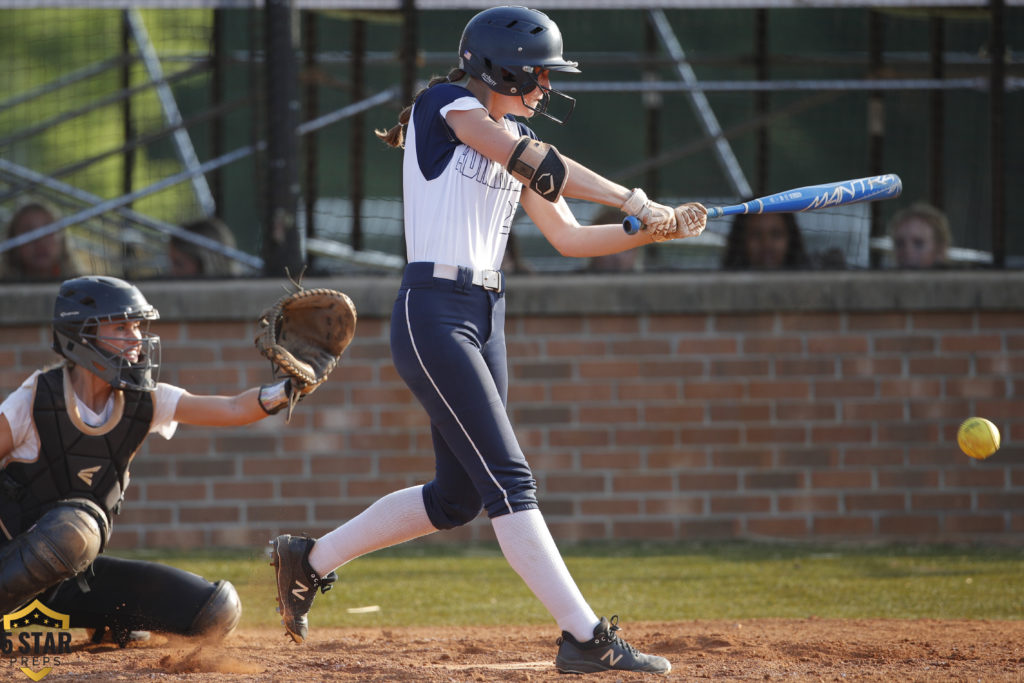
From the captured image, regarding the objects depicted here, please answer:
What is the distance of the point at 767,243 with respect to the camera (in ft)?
25.3

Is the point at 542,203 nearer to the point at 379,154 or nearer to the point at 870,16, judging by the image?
the point at 870,16

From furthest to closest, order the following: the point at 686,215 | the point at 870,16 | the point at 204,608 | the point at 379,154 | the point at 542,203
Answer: the point at 379,154
the point at 870,16
the point at 204,608
the point at 542,203
the point at 686,215

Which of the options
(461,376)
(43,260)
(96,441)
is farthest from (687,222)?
(43,260)

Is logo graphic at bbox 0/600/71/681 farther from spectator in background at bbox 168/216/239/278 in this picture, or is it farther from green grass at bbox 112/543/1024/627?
spectator in background at bbox 168/216/239/278

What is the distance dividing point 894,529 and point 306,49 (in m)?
5.82

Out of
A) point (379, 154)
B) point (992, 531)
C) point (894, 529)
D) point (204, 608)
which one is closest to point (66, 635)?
point (204, 608)

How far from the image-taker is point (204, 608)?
4.58 metres

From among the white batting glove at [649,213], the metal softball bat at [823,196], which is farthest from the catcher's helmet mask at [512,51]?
the metal softball bat at [823,196]

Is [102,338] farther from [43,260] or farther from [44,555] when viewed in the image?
[43,260]

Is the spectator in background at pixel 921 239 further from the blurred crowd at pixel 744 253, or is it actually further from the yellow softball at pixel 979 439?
the yellow softball at pixel 979 439

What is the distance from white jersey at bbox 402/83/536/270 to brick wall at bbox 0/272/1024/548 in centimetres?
343

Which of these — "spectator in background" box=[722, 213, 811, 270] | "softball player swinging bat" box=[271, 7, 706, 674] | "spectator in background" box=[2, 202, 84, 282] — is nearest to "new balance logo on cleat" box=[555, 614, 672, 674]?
"softball player swinging bat" box=[271, 7, 706, 674]

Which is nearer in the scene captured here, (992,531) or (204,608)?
(204,608)

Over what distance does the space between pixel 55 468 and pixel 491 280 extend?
5.40ft
